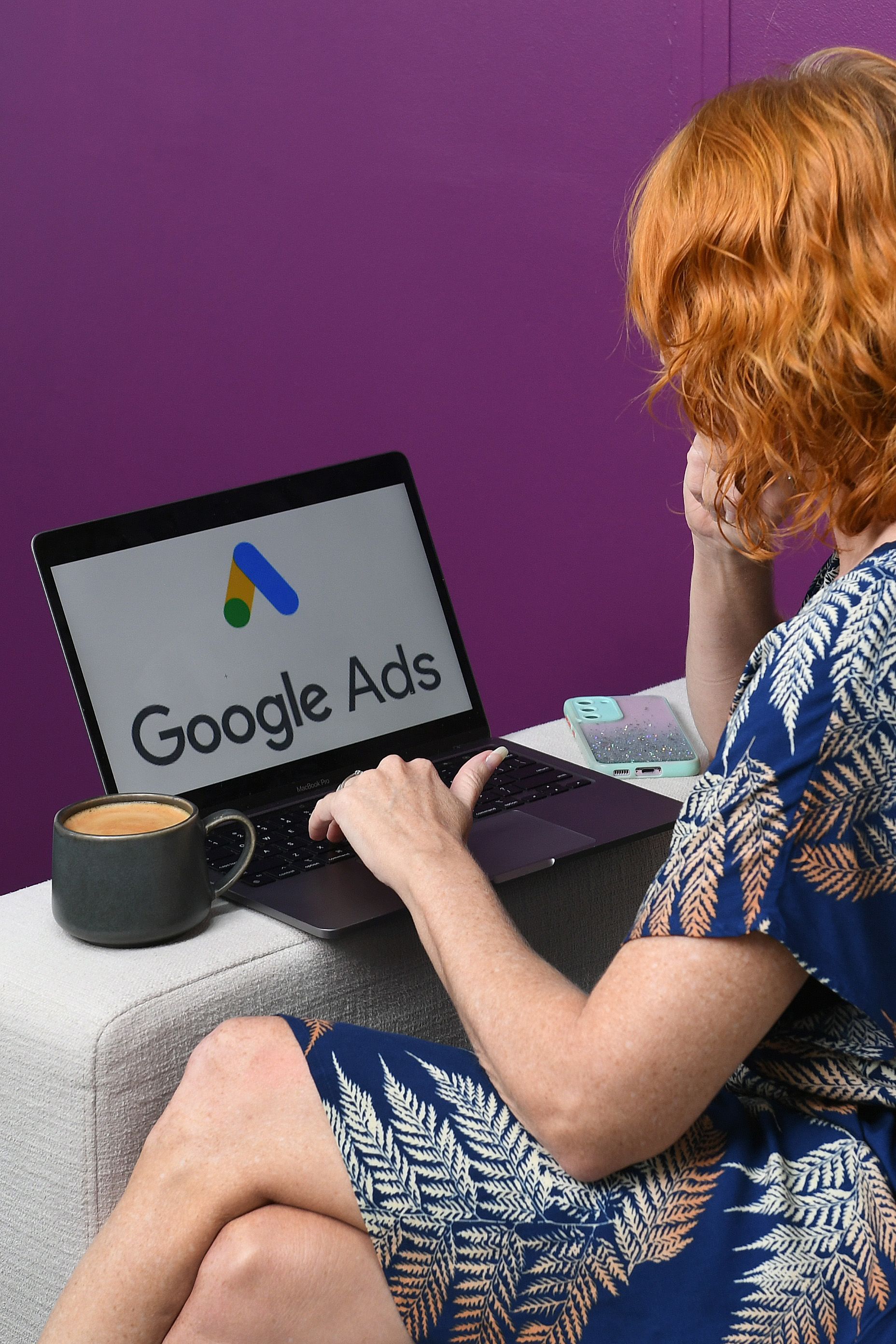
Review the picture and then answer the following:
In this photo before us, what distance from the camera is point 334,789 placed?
1.20 meters

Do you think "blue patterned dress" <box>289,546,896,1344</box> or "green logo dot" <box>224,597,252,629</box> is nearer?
"blue patterned dress" <box>289,546,896,1344</box>

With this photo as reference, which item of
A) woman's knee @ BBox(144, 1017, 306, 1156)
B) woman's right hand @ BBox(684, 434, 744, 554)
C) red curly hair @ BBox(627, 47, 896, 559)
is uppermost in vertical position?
red curly hair @ BBox(627, 47, 896, 559)

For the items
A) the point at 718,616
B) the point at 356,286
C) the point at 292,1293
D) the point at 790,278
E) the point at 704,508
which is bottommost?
the point at 292,1293

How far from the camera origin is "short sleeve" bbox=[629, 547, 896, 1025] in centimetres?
71

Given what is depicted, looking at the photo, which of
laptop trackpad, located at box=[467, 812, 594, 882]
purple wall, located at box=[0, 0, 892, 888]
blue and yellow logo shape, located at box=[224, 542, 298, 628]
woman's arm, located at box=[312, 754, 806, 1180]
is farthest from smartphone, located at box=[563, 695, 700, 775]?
purple wall, located at box=[0, 0, 892, 888]

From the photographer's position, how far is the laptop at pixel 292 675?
107 cm

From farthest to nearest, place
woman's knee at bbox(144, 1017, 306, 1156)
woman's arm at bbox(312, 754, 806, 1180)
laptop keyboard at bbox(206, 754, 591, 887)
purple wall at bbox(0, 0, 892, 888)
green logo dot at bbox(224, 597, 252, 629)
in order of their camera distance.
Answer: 1. purple wall at bbox(0, 0, 892, 888)
2. green logo dot at bbox(224, 597, 252, 629)
3. laptop keyboard at bbox(206, 754, 591, 887)
4. woman's knee at bbox(144, 1017, 306, 1156)
5. woman's arm at bbox(312, 754, 806, 1180)

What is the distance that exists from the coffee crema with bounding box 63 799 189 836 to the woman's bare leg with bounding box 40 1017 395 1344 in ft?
0.61

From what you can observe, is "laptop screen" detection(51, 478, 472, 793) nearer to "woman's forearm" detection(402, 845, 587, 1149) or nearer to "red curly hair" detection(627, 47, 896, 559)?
"woman's forearm" detection(402, 845, 587, 1149)

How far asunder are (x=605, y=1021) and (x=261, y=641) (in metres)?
0.56

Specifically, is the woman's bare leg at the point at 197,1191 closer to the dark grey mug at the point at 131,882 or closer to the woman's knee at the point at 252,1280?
the woman's knee at the point at 252,1280

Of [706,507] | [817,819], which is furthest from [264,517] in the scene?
[817,819]

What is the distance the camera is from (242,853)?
3.20ft

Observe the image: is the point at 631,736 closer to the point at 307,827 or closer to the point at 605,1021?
the point at 307,827
